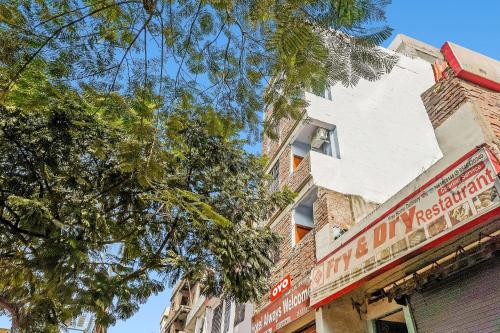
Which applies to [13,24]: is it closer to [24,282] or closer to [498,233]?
[498,233]

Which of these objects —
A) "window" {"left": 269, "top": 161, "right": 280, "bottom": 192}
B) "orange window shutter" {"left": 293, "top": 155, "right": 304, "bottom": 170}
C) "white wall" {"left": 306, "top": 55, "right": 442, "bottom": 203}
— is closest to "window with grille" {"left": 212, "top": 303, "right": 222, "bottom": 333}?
"window" {"left": 269, "top": 161, "right": 280, "bottom": 192}

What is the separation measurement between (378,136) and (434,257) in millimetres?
7112

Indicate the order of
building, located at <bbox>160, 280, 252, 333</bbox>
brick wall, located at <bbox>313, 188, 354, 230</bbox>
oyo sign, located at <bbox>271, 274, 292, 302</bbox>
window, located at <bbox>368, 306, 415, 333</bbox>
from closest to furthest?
window, located at <bbox>368, 306, 415, 333</bbox> → brick wall, located at <bbox>313, 188, 354, 230</bbox> → oyo sign, located at <bbox>271, 274, 292, 302</bbox> → building, located at <bbox>160, 280, 252, 333</bbox>

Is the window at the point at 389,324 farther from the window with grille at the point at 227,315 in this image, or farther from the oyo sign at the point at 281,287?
the window with grille at the point at 227,315

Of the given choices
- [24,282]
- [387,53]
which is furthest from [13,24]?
[24,282]

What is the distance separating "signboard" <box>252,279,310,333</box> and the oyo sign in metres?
0.21

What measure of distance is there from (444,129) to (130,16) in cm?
491

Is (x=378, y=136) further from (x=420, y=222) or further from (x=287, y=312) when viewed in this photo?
(x=420, y=222)

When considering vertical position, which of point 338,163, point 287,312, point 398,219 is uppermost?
point 338,163

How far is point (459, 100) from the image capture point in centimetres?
562

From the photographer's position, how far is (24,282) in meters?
8.38

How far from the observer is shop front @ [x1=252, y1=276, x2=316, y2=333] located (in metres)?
7.98

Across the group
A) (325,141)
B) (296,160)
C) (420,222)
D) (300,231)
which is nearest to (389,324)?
(420,222)

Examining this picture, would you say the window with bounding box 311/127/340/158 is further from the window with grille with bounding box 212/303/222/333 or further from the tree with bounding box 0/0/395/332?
the window with grille with bounding box 212/303/222/333
